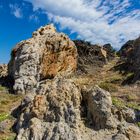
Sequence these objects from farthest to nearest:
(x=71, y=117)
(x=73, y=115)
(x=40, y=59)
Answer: (x=40, y=59)
(x=73, y=115)
(x=71, y=117)

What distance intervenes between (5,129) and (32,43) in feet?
70.7

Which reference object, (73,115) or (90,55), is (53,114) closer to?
(73,115)

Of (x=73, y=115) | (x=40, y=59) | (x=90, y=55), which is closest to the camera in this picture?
(x=73, y=115)

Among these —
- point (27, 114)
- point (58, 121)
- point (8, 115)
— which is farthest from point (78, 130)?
point (8, 115)

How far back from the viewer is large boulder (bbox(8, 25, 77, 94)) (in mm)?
42062

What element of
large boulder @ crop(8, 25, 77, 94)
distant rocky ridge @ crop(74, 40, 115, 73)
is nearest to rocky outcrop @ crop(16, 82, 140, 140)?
large boulder @ crop(8, 25, 77, 94)

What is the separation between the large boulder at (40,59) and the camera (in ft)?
138

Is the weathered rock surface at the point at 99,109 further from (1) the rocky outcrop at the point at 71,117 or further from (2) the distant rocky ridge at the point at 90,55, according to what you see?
(2) the distant rocky ridge at the point at 90,55

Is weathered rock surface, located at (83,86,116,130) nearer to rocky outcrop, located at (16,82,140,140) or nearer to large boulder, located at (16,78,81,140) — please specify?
rocky outcrop, located at (16,82,140,140)

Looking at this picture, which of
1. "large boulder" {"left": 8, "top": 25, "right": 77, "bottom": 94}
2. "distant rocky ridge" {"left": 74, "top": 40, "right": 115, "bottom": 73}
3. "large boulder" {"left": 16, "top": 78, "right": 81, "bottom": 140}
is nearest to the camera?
→ "large boulder" {"left": 16, "top": 78, "right": 81, "bottom": 140}

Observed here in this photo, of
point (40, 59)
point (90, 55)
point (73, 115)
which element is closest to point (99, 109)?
point (73, 115)

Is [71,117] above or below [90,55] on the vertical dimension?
below

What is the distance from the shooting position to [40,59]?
43.5 metres

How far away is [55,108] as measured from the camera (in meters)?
23.0
